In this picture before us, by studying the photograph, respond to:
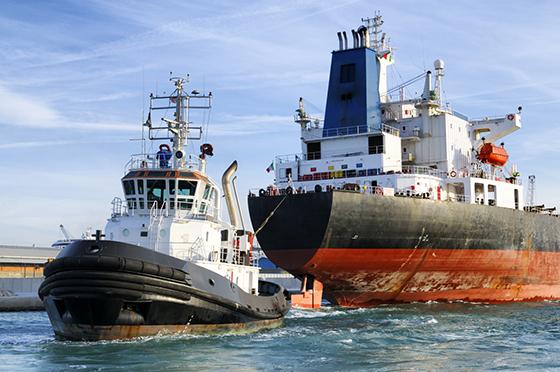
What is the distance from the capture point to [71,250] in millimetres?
13648

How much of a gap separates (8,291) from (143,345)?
705 inches

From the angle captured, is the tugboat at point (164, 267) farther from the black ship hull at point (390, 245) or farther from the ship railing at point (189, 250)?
the black ship hull at point (390, 245)

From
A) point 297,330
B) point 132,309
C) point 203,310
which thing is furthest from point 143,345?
point 297,330

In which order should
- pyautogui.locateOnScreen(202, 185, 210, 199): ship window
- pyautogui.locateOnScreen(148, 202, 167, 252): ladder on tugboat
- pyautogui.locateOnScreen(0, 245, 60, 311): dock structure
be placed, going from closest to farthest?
pyautogui.locateOnScreen(148, 202, 167, 252): ladder on tugboat → pyautogui.locateOnScreen(202, 185, 210, 199): ship window → pyautogui.locateOnScreen(0, 245, 60, 311): dock structure

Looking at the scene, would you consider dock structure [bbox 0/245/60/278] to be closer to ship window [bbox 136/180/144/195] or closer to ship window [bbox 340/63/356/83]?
ship window [bbox 340/63/356/83]

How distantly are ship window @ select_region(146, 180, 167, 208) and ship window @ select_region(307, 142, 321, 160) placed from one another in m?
14.7

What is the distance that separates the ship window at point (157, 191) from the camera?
54.3 ft

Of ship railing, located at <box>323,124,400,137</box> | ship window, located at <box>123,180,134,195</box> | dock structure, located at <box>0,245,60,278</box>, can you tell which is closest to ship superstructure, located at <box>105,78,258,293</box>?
ship window, located at <box>123,180,134,195</box>

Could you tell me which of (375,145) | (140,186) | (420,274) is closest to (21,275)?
(375,145)

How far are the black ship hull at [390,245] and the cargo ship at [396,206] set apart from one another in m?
0.04

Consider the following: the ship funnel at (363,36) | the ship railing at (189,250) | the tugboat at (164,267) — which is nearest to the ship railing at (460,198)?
the ship funnel at (363,36)

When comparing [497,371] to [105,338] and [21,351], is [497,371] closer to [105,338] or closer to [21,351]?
[105,338]

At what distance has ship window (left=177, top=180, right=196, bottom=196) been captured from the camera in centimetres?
1661

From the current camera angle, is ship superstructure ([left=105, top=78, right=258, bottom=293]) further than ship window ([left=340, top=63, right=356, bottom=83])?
No
